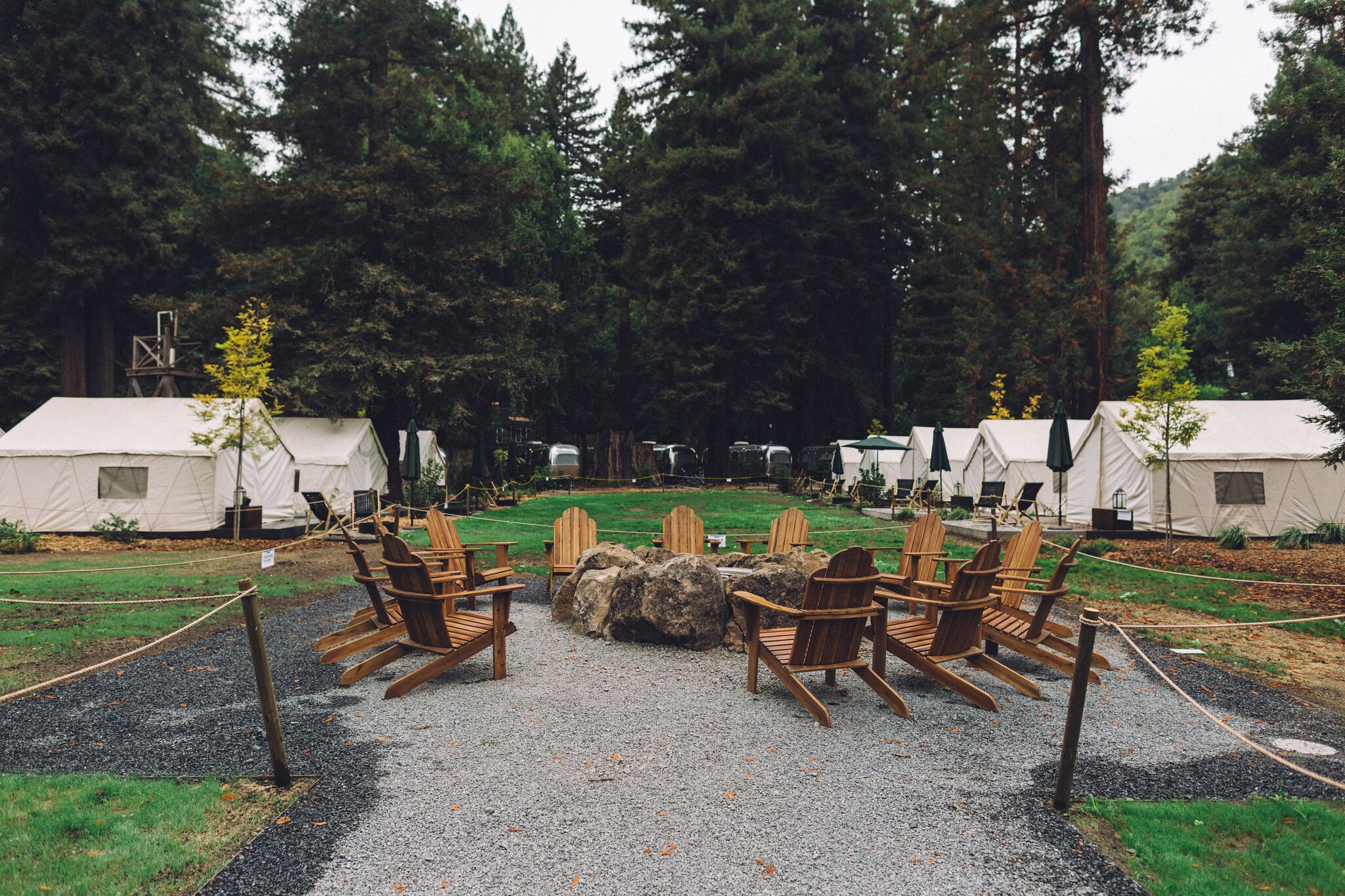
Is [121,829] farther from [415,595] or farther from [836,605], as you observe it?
[836,605]

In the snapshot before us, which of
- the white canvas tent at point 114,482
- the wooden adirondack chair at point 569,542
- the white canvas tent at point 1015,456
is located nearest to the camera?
the wooden adirondack chair at point 569,542

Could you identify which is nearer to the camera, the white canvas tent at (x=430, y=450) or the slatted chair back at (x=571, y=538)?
the slatted chair back at (x=571, y=538)


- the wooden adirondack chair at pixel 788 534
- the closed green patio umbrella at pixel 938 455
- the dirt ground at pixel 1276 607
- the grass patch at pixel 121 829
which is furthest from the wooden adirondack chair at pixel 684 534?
the closed green patio umbrella at pixel 938 455

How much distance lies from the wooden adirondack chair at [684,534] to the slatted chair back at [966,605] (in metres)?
4.04

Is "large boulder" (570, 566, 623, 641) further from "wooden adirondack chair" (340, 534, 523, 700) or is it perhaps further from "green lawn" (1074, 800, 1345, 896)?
"green lawn" (1074, 800, 1345, 896)

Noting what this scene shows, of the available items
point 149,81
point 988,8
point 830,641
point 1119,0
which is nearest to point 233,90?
point 149,81

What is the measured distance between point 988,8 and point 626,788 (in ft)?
87.4

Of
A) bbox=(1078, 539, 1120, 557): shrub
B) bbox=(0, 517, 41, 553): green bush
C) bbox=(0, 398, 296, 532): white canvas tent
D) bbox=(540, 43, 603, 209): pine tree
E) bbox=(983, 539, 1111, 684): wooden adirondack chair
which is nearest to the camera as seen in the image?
bbox=(983, 539, 1111, 684): wooden adirondack chair

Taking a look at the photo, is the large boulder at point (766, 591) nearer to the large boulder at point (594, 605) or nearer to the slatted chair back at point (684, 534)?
the large boulder at point (594, 605)

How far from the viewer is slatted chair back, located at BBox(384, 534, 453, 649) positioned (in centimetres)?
569

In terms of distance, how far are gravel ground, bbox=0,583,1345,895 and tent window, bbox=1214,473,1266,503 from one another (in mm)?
11661

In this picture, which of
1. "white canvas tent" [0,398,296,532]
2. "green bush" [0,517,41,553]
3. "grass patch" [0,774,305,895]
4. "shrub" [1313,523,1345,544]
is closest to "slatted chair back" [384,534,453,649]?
"grass patch" [0,774,305,895]

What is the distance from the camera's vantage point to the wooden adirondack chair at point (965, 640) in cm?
539

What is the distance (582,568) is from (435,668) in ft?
8.65
